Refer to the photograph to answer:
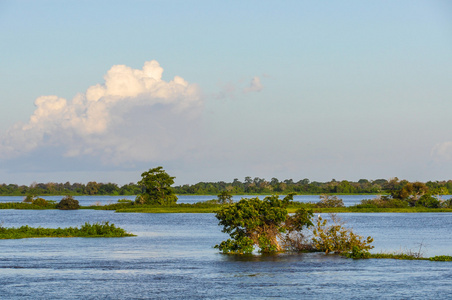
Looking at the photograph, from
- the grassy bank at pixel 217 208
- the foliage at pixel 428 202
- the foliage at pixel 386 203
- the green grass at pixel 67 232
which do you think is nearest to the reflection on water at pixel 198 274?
the green grass at pixel 67 232

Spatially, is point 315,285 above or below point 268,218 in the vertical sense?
below

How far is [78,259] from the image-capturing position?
43.5 metres

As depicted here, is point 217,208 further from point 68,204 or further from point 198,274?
point 198,274

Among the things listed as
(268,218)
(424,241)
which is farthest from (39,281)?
(424,241)

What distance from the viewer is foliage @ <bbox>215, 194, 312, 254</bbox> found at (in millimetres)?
44219

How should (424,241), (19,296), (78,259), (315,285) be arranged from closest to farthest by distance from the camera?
(19,296)
(315,285)
(78,259)
(424,241)

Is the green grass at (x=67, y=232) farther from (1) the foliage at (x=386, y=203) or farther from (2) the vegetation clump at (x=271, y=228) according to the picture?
(1) the foliage at (x=386, y=203)

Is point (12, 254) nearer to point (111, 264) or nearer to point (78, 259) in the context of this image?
point (78, 259)

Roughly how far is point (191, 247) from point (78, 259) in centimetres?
1186

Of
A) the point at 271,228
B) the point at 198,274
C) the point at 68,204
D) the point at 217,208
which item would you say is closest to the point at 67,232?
the point at 271,228

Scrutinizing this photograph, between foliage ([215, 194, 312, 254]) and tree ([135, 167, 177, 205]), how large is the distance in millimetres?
81532

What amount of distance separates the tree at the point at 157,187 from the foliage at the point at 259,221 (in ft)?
267

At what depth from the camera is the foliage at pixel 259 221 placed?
4422 centimetres

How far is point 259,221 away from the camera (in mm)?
44281
